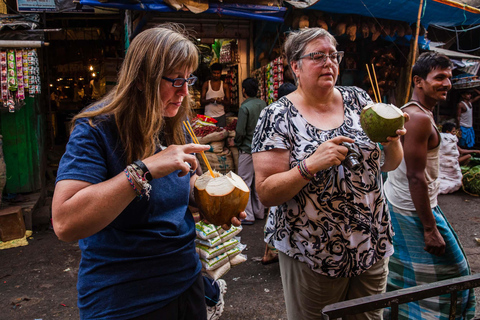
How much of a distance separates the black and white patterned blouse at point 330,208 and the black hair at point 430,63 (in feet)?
3.50

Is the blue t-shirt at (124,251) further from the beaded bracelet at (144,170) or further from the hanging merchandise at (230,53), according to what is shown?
the hanging merchandise at (230,53)

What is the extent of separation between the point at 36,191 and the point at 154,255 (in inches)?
222

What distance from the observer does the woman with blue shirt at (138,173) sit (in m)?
1.18

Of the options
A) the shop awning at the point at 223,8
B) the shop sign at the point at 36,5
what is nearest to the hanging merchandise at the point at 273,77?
the shop awning at the point at 223,8

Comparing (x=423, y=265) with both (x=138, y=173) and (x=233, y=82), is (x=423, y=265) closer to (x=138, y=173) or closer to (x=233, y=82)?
(x=138, y=173)

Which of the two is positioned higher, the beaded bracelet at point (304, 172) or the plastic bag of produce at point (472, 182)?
the beaded bracelet at point (304, 172)

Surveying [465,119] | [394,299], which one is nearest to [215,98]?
[394,299]

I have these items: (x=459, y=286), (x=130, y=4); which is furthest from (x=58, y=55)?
(x=459, y=286)

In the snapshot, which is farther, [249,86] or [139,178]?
[249,86]

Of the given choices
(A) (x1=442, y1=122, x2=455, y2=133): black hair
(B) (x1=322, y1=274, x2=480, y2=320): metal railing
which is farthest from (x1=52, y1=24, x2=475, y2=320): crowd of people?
(A) (x1=442, y1=122, x2=455, y2=133): black hair

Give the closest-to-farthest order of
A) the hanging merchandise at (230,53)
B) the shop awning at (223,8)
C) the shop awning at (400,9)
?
the shop awning at (223,8) < the shop awning at (400,9) < the hanging merchandise at (230,53)

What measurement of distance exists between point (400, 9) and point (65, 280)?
617 cm

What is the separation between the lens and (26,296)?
3.46 metres

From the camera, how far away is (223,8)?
5242mm
